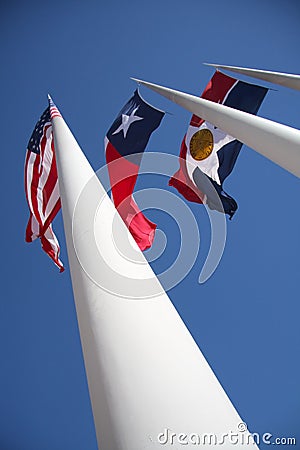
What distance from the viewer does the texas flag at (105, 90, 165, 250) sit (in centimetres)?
981

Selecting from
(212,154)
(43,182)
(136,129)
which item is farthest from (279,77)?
(43,182)

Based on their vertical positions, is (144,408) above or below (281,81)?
below

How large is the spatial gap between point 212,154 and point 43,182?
3789 mm

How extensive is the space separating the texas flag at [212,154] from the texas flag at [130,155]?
3.38 feet

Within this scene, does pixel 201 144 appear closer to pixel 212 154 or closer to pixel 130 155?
pixel 212 154

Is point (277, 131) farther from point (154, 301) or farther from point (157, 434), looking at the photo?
point (157, 434)

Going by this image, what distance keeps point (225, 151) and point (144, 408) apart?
27.0 feet

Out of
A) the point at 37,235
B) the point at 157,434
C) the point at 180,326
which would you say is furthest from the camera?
the point at 37,235

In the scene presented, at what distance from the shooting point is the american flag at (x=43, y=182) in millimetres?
9461

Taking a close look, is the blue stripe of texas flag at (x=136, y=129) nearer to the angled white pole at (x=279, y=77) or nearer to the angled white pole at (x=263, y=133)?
the angled white pole at (x=279, y=77)

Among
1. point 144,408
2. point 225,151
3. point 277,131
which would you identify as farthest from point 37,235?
point 144,408

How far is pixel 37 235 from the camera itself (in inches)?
406

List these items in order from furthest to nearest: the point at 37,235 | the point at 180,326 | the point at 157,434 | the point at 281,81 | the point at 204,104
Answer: the point at 37,235 → the point at 281,81 → the point at 204,104 → the point at 180,326 → the point at 157,434

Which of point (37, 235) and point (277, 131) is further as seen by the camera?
point (37, 235)
